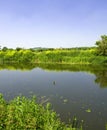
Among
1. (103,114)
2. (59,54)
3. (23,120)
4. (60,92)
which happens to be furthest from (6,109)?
(59,54)

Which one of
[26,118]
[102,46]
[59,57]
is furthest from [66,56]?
[26,118]

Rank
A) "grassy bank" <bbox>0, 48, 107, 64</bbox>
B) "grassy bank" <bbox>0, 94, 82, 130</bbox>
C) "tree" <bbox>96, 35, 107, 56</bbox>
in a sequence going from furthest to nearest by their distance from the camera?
"grassy bank" <bbox>0, 48, 107, 64</bbox> → "tree" <bbox>96, 35, 107, 56</bbox> → "grassy bank" <bbox>0, 94, 82, 130</bbox>

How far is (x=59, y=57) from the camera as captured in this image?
60.4 m

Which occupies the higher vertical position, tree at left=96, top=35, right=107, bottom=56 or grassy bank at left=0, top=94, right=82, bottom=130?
tree at left=96, top=35, right=107, bottom=56

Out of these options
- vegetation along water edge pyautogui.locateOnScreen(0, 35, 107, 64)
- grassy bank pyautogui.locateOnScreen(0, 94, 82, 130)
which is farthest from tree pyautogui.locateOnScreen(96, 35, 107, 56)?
grassy bank pyautogui.locateOnScreen(0, 94, 82, 130)

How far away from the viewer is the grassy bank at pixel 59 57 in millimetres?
56178

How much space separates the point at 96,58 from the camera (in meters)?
55.1

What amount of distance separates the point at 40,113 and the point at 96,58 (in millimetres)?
46051

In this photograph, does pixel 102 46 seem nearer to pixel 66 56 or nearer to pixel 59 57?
pixel 66 56

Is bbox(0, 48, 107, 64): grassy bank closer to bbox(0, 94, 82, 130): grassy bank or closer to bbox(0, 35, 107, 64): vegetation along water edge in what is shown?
bbox(0, 35, 107, 64): vegetation along water edge

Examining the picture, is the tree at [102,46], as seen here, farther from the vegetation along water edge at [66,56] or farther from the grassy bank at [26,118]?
the grassy bank at [26,118]

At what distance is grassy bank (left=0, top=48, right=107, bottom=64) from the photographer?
5618 cm

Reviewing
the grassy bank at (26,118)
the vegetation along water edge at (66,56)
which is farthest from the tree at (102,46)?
the grassy bank at (26,118)

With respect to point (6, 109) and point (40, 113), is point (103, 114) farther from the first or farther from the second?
point (6, 109)
